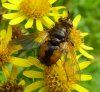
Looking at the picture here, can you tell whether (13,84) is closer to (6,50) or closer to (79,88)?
(6,50)

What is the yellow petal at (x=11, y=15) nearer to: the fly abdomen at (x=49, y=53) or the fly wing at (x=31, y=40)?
the fly wing at (x=31, y=40)

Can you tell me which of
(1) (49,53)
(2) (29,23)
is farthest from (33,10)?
(1) (49,53)

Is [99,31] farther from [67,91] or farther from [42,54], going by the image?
[42,54]

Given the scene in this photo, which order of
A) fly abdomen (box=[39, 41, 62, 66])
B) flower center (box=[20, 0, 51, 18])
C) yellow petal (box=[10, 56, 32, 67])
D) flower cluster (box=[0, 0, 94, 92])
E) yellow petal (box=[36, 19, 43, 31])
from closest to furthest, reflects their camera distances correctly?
fly abdomen (box=[39, 41, 62, 66]) < flower cluster (box=[0, 0, 94, 92]) < yellow petal (box=[10, 56, 32, 67]) < yellow petal (box=[36, 19, 43, 31]) < flower center (box=[20, 0, 51, 18])

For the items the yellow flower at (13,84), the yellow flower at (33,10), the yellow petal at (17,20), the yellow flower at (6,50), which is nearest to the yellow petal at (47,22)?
the yellow flower at (33,10)

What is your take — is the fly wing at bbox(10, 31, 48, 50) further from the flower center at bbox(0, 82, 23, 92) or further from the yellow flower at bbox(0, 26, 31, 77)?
the flower center at bbox(0, 82, 23, 92)

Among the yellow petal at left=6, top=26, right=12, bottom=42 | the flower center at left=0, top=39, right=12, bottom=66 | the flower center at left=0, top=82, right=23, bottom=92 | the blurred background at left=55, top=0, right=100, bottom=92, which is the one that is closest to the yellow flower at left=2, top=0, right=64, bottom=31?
the yellow petal at left=6, top=26, right=12, bottom=42

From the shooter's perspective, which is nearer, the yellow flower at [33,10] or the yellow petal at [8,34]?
the yellow petal at [8,34]
